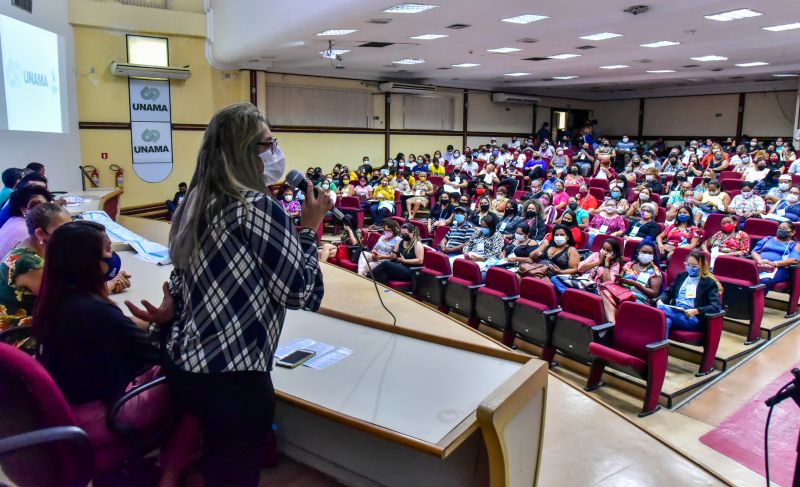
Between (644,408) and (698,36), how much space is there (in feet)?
20.4

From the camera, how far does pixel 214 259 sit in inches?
48.1

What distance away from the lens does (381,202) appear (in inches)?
382

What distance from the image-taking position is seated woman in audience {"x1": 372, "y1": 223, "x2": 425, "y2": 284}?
5.87 metres

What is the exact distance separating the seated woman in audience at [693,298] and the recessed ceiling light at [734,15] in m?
3.61

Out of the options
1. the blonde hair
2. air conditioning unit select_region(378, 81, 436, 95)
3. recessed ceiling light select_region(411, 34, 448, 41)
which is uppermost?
recessed ceiling light select_region(411, 34, 448, 41)

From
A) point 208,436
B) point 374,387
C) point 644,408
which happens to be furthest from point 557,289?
point 208,436

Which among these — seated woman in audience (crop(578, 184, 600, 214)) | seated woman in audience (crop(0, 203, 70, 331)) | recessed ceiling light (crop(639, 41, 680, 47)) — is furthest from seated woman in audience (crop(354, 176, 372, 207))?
seated woman in audience (crop(0, 203, 70, 331))

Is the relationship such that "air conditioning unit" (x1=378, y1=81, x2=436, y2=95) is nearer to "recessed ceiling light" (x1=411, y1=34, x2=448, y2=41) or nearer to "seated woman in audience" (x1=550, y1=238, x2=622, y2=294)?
"recessed ceiling light" (x1=411, y1=34, x2=448, y2=41)

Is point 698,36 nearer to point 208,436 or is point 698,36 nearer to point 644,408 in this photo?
point 644,408

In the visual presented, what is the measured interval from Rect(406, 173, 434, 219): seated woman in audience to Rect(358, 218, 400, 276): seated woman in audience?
3.70m

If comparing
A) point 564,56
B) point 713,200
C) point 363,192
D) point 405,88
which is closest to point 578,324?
point 713,200

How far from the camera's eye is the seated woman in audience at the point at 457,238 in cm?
666

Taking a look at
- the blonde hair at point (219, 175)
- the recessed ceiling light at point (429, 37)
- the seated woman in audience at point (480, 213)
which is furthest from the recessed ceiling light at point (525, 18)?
the blonde hair at point (219, 175)

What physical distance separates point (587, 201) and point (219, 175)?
7.81 metres
